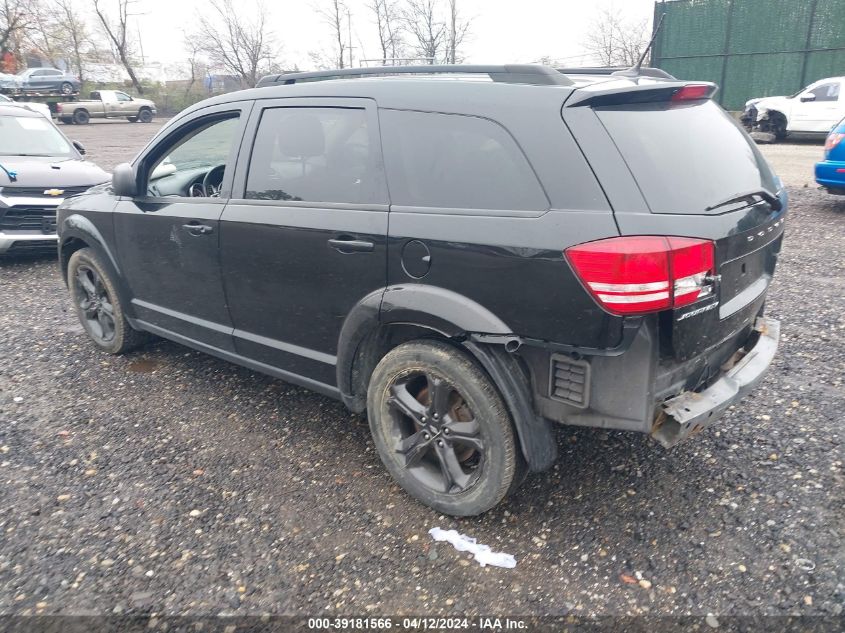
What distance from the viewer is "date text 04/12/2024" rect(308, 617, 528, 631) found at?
7.66ft

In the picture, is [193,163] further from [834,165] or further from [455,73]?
[834,165]

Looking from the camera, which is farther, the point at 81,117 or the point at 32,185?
the point at 81,117

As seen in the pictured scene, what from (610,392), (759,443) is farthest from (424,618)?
(759,443)

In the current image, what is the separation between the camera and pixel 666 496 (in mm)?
2996

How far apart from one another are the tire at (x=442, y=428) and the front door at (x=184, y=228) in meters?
1.25

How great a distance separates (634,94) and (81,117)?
117 ft

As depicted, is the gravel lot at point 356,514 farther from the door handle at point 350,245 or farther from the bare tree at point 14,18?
the bare tree at point 14,18

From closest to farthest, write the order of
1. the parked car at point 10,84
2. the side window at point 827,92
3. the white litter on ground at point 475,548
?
the white litter on ground at point 475,548
the side window at point 827,92
the parked car at point 10,84

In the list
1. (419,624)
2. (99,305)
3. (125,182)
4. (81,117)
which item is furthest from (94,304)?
(81,117)

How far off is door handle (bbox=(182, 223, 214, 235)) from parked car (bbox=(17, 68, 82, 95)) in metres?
37.6

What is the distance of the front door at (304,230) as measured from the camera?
2.94m

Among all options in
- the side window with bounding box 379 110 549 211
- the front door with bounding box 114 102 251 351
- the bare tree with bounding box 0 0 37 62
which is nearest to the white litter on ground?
the side window with bounding box 379 110 549 211

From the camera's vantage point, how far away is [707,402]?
100 inches

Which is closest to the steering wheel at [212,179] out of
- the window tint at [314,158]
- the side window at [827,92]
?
the window tint at [314,158]
